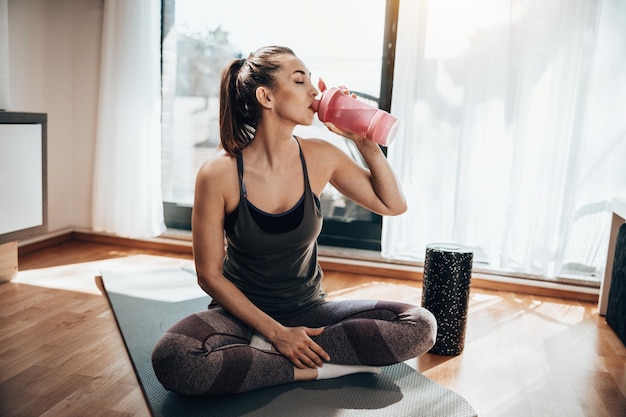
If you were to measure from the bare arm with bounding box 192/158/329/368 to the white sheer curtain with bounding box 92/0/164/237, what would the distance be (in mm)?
1507

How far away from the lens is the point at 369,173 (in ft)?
5.66

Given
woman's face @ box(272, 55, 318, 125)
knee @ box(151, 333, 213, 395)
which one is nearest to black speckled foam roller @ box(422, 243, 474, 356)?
woman's face @ box(272, 55, 318, 125)

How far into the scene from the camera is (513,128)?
97.2 inches

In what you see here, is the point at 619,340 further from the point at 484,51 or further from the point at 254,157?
the point at 254,157

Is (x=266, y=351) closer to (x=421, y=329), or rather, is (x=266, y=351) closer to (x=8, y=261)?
(x=421, y=329)

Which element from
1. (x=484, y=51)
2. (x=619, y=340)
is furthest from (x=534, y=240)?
(x=484, y=51)

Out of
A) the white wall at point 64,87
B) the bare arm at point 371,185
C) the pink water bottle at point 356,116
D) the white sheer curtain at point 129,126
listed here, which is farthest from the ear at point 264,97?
the white wall at point 64,87

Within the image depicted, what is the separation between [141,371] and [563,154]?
1.79 metres

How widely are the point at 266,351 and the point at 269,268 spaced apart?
0.22m

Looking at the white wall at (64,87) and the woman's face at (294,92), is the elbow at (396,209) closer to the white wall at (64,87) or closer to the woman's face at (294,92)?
the woman's face at (294,92)

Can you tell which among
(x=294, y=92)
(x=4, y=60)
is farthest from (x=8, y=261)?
(x=294, y=92)

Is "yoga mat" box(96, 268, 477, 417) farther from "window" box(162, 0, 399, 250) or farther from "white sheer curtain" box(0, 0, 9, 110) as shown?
"window" box(162, 0, 399, 250)

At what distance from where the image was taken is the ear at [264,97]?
152cm

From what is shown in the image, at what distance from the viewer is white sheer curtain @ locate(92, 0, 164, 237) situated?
113 inches
